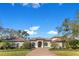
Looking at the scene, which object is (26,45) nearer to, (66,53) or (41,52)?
(41,52)

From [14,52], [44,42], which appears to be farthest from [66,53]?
[14,52]

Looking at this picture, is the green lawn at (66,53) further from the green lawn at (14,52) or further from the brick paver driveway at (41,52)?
the green lawn at (14,52)

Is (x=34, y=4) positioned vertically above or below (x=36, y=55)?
above

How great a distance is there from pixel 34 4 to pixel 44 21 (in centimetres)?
21

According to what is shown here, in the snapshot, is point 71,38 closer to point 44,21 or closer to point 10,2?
point 44,21

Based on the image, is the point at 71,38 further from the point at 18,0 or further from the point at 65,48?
the point at 18,0

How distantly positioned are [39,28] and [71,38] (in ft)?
1.18

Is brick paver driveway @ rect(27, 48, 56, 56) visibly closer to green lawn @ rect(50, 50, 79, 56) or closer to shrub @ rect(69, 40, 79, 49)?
green lawn @ rect(50, 50, 79, 56)

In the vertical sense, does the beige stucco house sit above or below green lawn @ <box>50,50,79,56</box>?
above

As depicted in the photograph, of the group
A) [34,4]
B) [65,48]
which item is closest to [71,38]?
[65,48]

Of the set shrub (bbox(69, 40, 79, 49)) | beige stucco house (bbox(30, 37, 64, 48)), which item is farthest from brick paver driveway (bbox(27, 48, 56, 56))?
shrub (bbox(69, 40, 79, 49))

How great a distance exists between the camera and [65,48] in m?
6.09

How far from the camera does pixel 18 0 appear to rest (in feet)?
19.9

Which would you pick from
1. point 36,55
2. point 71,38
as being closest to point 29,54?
point 36,55
